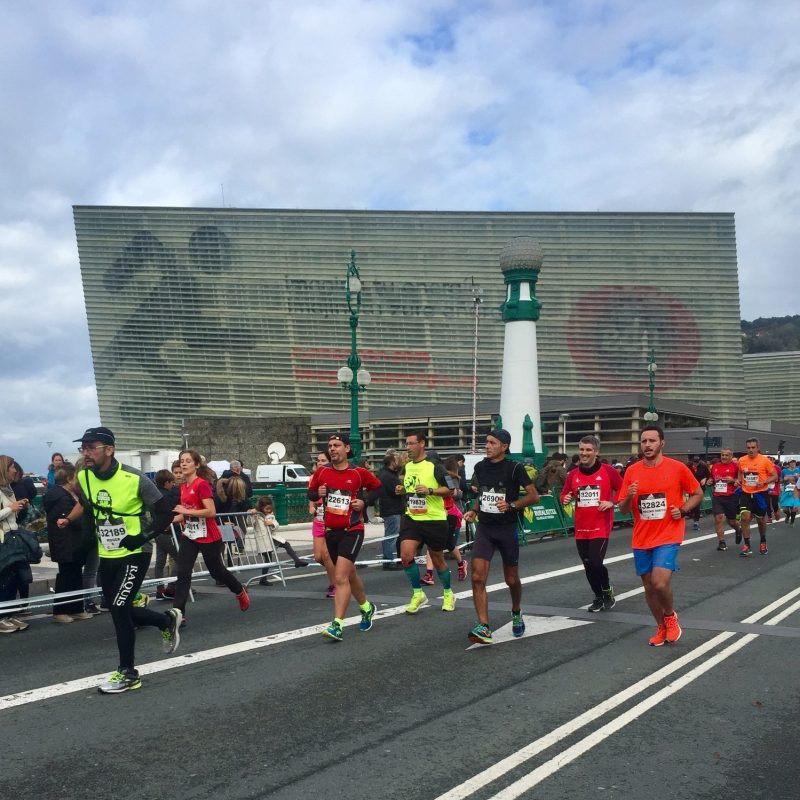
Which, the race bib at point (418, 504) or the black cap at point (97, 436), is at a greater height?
the black cap at point (97, 436)

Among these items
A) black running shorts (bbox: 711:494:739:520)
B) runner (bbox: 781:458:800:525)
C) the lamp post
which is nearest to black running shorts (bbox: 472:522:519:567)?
black running shorts (bbox: 711:494:739:520)

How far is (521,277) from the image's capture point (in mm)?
46562

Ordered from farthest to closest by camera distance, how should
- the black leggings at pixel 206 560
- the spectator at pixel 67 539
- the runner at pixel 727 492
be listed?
1. the runner at pixel 727 492
2. the spectator at pixel 67 539
3. the black leggings at pixel 206 560

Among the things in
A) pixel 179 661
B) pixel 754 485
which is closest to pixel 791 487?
pixel 754 485

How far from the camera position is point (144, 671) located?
7328 mm

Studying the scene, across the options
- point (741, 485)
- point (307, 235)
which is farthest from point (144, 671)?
point (307, 235)

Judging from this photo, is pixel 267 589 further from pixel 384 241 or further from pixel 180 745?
pixel 384 241

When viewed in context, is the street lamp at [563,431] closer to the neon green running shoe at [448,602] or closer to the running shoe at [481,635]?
the neon green running shoe at [448,602]

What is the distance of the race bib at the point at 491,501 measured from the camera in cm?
841

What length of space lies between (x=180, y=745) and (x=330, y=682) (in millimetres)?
1688

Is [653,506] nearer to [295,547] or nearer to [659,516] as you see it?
[659,516]

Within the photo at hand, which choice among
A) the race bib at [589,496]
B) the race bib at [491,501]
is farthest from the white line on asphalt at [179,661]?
the race bib at [589,496]

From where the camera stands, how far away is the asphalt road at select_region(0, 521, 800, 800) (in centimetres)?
471

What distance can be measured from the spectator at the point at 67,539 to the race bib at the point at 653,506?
6.08 m
